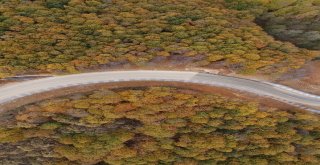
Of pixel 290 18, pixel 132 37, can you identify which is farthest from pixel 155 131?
pixel 290 18

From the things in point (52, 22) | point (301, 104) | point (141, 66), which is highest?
point (52, 22)

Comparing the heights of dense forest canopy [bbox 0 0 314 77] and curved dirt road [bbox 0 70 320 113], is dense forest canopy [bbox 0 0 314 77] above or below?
above

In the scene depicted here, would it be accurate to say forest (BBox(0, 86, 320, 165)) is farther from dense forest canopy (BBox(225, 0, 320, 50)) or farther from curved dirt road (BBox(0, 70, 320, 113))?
dense forest canopy (BBox(225, 0, 320, 50))

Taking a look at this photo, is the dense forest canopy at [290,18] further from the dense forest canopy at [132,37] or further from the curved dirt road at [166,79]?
the curved dirt road at [166,79]

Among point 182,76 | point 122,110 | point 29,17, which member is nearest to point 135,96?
point 122,110

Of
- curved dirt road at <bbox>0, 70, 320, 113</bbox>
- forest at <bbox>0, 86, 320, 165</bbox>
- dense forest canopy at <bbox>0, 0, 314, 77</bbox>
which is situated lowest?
forest at <bbox>0, 86, 320, 165</bbox>

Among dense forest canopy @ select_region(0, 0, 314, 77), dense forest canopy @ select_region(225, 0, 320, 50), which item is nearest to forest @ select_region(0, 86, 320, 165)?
dense forest canopy @ select_region(0, 0, 314, 77)

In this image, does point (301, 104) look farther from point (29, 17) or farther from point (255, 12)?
point (29, 17)
